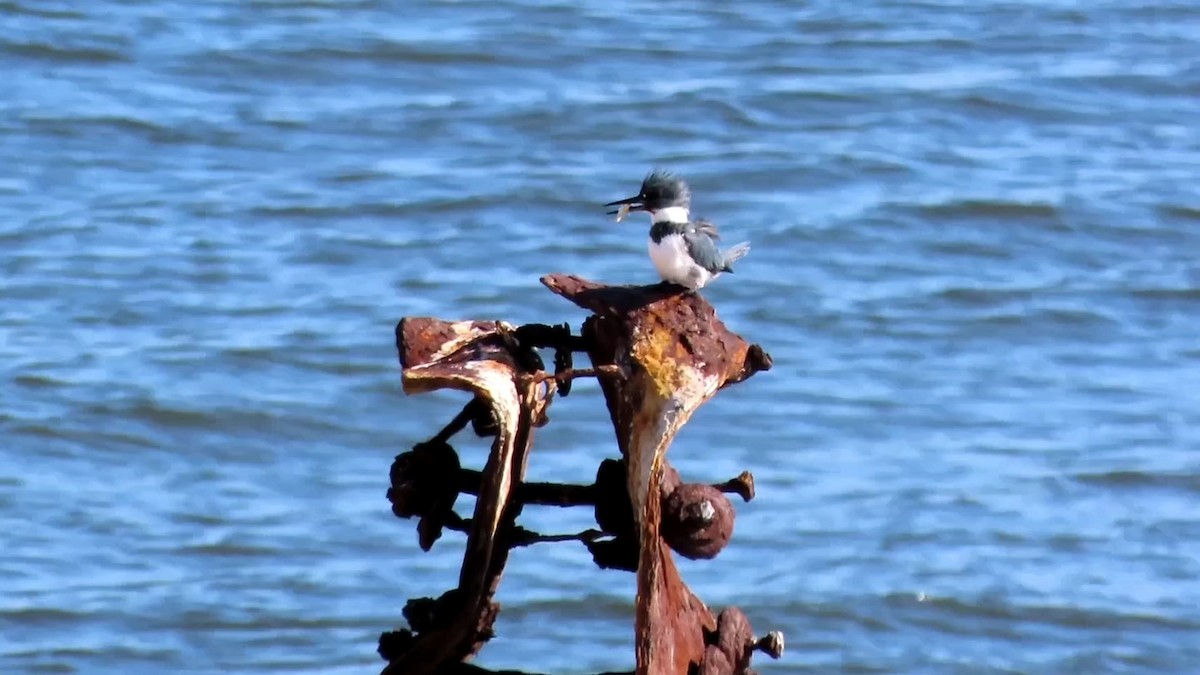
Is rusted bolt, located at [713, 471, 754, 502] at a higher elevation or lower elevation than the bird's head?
lower

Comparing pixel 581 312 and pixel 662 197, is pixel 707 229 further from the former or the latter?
pixel 581 312

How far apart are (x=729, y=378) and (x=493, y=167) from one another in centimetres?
811

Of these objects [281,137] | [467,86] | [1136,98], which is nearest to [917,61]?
[1136,98]

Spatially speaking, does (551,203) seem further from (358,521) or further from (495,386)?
(495,386)

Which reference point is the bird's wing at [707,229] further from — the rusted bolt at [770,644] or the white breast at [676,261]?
the rusted bolt at [770,644]

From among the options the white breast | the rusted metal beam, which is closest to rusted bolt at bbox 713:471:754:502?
the rusted metal beam

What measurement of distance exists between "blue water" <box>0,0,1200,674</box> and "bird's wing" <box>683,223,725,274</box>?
2360mm

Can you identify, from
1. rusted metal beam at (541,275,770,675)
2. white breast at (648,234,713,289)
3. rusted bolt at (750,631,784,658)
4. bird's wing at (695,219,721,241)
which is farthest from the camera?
bird's wing at (695,219,721,241)

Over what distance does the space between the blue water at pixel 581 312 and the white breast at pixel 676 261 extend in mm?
2433

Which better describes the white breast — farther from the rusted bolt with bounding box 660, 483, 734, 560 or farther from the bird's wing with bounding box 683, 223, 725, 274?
the rusted bolt with bounding box 660, 483, 734, 560

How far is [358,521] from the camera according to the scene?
6.81 m

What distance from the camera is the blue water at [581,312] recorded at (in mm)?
6438

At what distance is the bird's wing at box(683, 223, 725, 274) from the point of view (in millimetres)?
3709

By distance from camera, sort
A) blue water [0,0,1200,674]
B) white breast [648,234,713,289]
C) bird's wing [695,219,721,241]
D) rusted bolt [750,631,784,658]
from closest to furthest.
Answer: rusted bolt [750,631,784,658] → white breast [648,234,713,289] → bird's wing [695,219,721,241] → blue water [0,0,1200,674]
